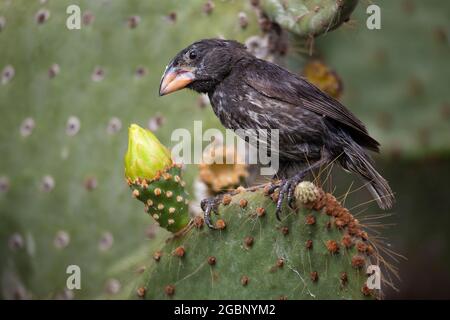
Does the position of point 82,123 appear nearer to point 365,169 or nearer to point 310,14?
point 310,14

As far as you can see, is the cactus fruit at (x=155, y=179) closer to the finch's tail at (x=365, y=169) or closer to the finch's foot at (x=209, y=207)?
the finch's foot at (x=209, y=207)

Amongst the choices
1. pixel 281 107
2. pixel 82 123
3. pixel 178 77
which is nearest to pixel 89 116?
pixel 82 123

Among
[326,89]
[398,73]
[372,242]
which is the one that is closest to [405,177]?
[398,73]

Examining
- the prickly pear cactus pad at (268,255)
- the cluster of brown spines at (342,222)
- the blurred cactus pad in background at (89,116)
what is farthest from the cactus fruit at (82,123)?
the cluster of brown spines at (342,222)

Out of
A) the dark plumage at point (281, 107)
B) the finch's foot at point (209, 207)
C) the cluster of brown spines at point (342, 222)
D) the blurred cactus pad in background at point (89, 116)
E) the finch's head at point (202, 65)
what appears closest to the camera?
the cluster of brown spines at point (342, 222)

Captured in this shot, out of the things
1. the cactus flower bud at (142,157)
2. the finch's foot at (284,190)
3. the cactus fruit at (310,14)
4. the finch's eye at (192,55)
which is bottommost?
the finch's foot at (284,190)

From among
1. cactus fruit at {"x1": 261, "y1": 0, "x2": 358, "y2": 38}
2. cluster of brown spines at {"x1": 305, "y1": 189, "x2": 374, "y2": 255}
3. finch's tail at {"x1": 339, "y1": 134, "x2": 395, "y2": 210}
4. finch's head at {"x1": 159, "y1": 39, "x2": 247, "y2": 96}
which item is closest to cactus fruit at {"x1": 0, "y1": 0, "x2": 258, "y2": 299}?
cactus fruit at {"x1": 261, "y1": 0, "x2": 358, "y2": 38}
